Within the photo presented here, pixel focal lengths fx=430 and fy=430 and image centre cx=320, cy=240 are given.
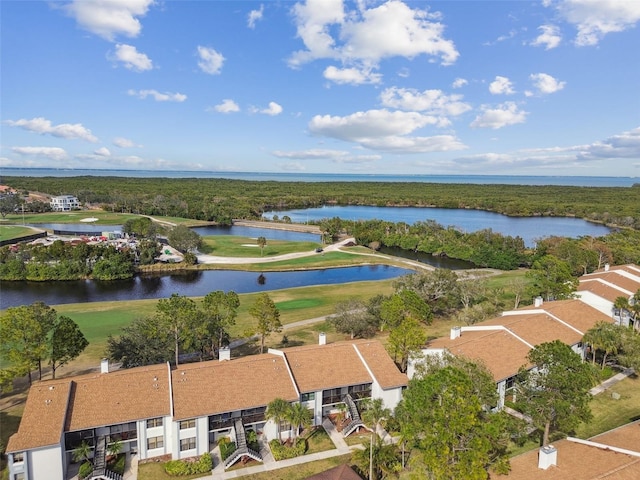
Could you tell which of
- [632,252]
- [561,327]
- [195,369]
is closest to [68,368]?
[195,369]

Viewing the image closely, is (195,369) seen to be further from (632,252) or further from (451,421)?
(632,252)

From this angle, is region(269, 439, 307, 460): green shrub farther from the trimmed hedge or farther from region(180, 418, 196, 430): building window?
region(180, 418, 196, 430): building window

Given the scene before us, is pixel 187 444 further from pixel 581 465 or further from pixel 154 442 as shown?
pixel 581 465

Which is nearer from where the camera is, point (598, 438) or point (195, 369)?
point (598, 438)

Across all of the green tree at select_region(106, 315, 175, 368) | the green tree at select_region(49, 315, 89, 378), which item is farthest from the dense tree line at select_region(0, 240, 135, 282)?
the green tree at select_region(49, 315, 89, 378)

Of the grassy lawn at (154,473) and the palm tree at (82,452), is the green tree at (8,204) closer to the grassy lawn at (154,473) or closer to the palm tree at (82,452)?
the palm tree at (82,452)

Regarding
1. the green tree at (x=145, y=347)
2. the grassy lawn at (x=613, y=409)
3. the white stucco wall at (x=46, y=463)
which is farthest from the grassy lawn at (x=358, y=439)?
the white stucco wall at (x=46, y=463)

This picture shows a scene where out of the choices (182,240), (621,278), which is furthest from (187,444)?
(182,240)
